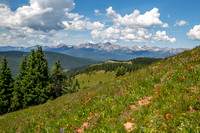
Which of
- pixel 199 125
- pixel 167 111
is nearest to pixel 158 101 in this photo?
pixel 167 111

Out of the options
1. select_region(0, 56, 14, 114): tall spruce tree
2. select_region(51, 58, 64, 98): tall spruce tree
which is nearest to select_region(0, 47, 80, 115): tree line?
select_region(0, 56, 14, 114): tall spruce tree

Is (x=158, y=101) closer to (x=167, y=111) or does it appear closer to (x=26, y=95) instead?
(x=167, y=111)

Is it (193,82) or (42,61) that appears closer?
(193,82)

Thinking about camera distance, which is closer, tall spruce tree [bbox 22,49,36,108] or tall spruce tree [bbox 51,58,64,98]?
tall spruce tree [bbox 22,49,36,108]

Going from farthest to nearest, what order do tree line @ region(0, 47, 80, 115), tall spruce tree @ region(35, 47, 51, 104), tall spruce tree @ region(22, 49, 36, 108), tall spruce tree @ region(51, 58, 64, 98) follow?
tall spruce tree @ region(51, 58, 64, 98) < tall spruce tree @ region(35, 47, 51, 104) < tree line @ region(0, 47, 80, 115) < tall spruce tree @ region(22, 49, 36, 108)

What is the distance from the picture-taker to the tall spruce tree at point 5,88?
112 ft

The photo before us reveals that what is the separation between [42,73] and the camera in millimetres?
35938

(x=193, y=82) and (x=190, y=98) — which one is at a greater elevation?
(x=193, y=82)

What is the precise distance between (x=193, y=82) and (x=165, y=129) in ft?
12.1

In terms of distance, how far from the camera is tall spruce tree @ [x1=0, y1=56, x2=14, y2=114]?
34.2 m

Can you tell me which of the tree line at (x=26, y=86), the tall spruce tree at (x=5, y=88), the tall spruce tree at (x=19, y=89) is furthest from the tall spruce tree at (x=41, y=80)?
the tall spruce tree at (x=5, y=88)

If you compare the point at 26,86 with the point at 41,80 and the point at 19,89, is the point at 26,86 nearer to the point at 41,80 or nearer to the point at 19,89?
the point at 19,89

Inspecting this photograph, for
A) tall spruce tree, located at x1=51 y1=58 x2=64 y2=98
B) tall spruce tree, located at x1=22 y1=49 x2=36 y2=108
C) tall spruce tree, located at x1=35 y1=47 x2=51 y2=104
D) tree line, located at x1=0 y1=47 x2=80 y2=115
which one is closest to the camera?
tall spruce tree, located at x1=22 y1=49 x2=36 y2=108

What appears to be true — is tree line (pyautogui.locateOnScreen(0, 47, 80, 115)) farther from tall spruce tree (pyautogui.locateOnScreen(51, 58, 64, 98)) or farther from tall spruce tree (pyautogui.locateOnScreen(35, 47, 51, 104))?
tall spruce tree (pyautogui.locateOnScreen(51, 58, 64, 98))
